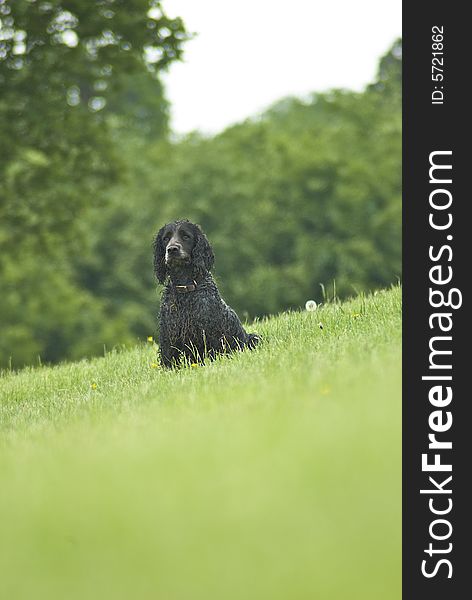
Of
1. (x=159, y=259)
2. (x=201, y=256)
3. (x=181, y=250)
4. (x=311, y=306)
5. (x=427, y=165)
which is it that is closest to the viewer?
(x=427, y=165)

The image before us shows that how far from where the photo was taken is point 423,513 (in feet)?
13.6

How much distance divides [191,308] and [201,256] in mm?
618

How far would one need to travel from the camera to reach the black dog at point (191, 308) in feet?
30.0

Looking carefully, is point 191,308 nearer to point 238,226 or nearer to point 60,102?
point 60,102

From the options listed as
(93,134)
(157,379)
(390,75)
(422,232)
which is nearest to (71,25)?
(93,134)

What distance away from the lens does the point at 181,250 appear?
911 cm

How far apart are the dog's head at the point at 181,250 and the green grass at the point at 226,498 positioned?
2.99 metres

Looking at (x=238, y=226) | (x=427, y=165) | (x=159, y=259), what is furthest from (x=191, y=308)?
(x=238, y=226)

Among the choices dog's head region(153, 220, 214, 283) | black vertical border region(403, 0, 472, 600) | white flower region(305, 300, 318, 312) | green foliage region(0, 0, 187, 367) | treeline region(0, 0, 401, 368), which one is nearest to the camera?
black vertical border region(403, 0, 472, 600)

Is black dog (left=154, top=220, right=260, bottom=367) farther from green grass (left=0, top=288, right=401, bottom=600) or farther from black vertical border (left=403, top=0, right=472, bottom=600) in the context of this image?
black vertical border (left=403, top=0, right=472, bottom=600)

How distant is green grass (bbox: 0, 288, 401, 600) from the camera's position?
146 inches

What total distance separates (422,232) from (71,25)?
1283 cm

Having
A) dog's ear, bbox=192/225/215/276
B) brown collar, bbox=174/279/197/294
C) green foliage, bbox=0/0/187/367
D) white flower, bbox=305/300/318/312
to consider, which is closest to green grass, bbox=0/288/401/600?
brown collar, bbox=174/279/197/294

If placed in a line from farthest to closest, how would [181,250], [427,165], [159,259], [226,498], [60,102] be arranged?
1. [60,102]
2. [159,259]
3. [181,250]
4. [427,165]
5. [226,498]
